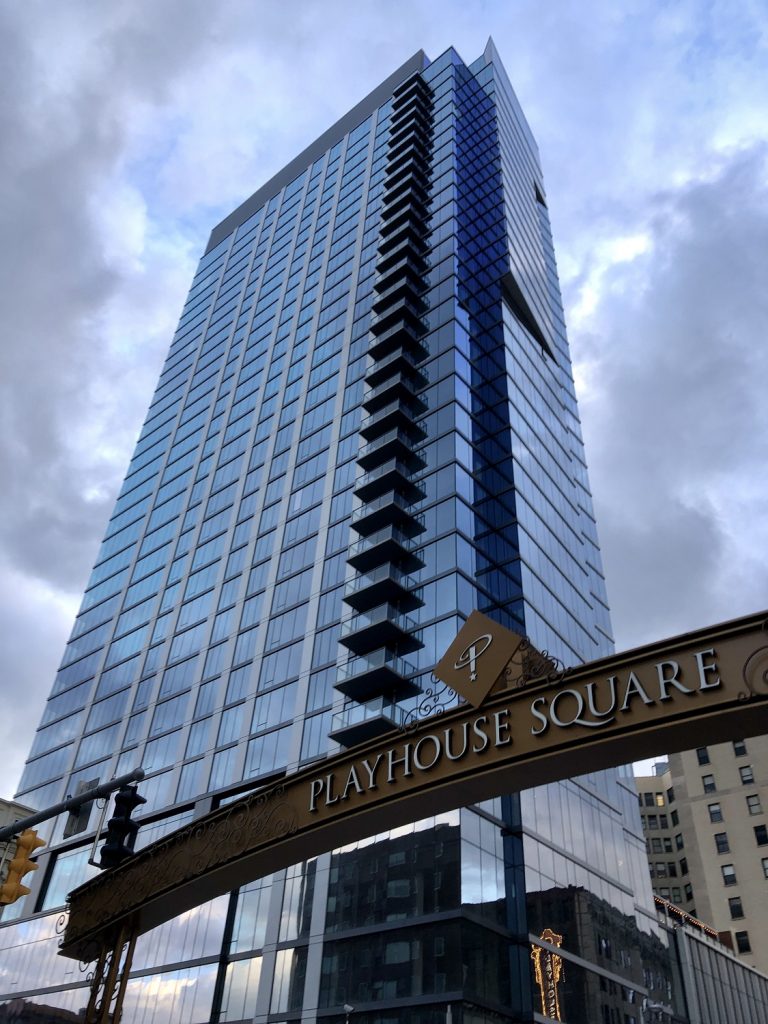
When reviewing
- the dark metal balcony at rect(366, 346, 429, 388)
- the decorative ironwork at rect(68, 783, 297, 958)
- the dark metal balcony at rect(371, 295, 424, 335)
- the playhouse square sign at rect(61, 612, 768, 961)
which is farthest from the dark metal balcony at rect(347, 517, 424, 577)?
the playhouse square sign at rect(61, 612, 768, 961)

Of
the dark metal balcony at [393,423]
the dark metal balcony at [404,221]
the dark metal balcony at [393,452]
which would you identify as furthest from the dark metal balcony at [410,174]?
the dark metal balcony at [393,452]

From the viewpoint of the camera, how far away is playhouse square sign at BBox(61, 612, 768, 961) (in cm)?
949

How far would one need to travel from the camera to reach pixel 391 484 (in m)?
61.6

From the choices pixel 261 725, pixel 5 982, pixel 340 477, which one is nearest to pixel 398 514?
pixel 340 477

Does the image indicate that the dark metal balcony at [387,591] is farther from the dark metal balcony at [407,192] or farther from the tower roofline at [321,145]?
the tower roofline at [321,145]

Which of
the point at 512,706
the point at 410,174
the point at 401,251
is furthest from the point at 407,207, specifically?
the point at 512,706

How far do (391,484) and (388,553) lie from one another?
19.8ft

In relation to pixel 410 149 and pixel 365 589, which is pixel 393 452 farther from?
pixel 410 149

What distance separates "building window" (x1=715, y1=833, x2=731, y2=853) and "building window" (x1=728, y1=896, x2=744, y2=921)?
13.8 ft

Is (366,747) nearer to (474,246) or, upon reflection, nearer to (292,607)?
(292,607)

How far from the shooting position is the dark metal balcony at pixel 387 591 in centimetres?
5562

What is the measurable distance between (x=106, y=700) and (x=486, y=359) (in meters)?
41.7

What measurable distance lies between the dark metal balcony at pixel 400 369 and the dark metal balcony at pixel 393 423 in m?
3.10

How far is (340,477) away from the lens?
220ft
